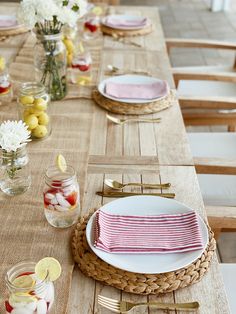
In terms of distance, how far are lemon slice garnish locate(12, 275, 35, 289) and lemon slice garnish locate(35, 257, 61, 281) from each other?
2 cm

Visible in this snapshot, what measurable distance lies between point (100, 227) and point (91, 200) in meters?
0.19

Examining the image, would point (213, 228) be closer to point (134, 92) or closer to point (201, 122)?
point (134, 92)

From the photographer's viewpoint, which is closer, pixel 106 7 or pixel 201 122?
pixel 201 122

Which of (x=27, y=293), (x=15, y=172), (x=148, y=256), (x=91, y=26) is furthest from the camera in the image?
(x=91, y=26)

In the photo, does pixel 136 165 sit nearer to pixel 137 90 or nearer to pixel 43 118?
pixel 43 118

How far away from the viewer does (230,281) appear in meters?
1.45

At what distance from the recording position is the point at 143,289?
1049mm

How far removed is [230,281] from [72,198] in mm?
581

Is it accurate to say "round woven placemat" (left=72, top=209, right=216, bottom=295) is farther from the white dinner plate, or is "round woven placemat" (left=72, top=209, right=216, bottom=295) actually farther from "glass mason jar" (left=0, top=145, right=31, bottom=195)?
"glass mason jar" (left=0, top=145, right=31, bottom=195)

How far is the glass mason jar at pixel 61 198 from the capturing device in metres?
1.20

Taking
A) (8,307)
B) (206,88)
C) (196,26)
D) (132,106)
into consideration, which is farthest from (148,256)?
(196,26)

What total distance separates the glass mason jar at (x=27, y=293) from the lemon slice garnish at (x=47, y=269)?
0.01 metres

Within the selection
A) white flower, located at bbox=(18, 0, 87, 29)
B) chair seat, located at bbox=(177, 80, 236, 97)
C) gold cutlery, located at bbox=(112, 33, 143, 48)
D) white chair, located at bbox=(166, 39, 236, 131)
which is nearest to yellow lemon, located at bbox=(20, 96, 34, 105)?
white flower, located at bbox=(18, 0, 87, 29)

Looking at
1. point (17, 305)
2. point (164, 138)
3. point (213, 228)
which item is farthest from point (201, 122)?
point (17, 305)
